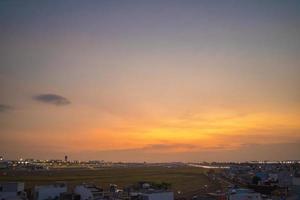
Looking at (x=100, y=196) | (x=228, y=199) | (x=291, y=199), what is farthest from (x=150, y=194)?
(x=291, y=199)

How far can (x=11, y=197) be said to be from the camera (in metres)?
28.0

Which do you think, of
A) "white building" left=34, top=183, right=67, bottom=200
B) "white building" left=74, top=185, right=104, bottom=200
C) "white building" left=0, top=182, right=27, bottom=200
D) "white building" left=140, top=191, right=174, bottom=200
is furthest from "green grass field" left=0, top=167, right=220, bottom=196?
"white building" left=0, top=182, right=27, bottom=200

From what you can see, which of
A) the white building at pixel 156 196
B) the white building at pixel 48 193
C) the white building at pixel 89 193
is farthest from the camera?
the white building at pixel 48 193

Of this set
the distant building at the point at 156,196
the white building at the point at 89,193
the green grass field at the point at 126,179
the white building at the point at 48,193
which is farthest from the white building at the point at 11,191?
the green grass field at the point at 126,179

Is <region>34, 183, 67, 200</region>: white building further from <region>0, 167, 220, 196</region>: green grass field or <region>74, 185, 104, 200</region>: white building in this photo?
<region>0, 167, 220, 196</region>: green grass field

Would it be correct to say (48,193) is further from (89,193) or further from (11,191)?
(89,193)

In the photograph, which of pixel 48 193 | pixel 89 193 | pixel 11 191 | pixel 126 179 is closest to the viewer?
pixel 11 191

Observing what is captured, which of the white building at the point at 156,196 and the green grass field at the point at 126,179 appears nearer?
the white building at the point at 156,196

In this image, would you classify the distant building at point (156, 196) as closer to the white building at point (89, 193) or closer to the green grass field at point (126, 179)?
the white building at point (89, 193)

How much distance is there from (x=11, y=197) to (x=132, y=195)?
8.84 metres

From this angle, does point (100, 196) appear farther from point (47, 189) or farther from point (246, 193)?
point (246, 193)

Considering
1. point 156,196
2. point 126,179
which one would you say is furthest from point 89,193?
point 126,179

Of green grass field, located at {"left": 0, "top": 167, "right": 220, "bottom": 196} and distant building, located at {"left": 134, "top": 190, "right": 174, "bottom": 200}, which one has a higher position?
distant building, located at {"left": 134, "top": 190, "right": 174, "bottom": 200}

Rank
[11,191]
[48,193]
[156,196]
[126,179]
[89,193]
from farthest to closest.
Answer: [126,179] < [48,193] < [89,193] < [11,191] < [156,196]
